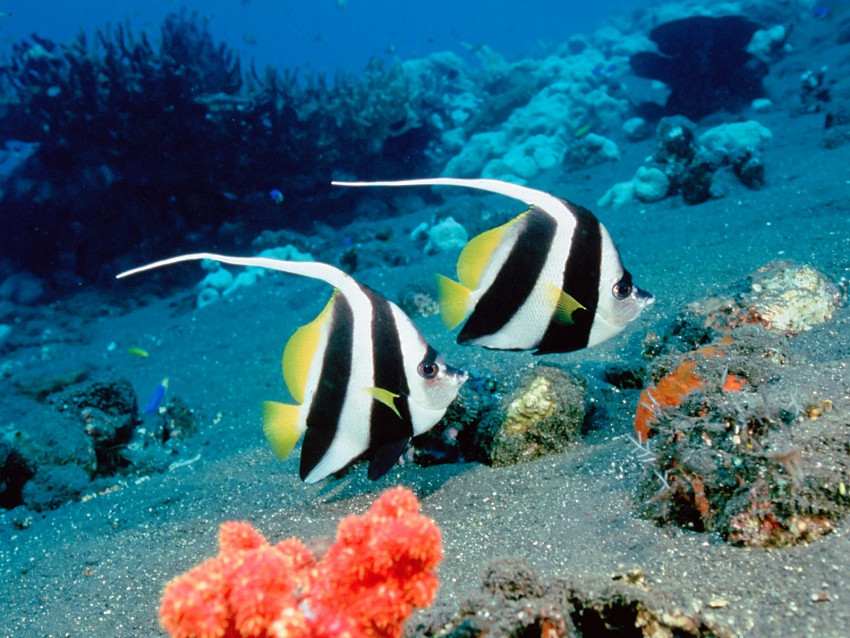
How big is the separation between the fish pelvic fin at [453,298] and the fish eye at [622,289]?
21.8 inches

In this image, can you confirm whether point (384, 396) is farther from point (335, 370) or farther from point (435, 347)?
point (435, 347)

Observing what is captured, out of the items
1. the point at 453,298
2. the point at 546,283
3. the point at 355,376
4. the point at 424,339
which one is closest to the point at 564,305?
the point at 546,283

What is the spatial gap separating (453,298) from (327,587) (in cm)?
120

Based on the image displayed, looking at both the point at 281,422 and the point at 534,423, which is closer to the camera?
the point at 281,422

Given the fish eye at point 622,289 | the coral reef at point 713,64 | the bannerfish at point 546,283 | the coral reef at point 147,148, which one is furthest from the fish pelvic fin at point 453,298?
the coral reef at point 713,64

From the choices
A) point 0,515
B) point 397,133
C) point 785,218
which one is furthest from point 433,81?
point 0,515

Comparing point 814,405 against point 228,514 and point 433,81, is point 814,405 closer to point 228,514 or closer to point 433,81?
point 228,514

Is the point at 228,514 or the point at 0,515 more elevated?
the point at 228,514

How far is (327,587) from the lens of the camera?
123cm

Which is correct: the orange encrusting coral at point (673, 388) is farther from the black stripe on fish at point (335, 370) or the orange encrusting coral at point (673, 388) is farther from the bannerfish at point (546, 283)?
the black stripe on fish at point (335, 370)

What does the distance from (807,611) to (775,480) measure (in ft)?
1.25

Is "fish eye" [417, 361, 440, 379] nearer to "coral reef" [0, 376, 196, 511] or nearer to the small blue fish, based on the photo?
"coral reef" [0, 376, 196, 511]

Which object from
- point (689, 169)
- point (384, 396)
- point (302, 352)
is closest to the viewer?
point (384, 396)

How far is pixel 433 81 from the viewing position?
2075cm
